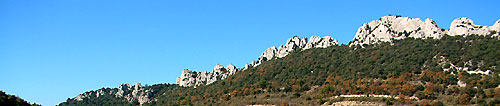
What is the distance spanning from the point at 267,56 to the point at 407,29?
38215 millimetres

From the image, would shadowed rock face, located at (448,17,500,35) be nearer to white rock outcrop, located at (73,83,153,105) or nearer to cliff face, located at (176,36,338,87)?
cliff face, located at (176,36,338,87)

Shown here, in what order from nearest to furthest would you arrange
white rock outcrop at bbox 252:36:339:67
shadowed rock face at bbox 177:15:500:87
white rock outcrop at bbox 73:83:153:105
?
shadowed rock face at bbox 177:15:500:87
white rock outcrop at bbox 252:36:339:67
white rock outcrop at bbox 73:83:153:105

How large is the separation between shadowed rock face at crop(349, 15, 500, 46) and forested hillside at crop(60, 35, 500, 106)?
2.17m

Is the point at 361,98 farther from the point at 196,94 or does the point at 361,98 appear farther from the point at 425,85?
the point at 196,94

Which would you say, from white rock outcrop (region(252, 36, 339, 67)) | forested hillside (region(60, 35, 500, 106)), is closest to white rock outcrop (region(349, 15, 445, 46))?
forested hillside (region(60, 35, 500, 106))

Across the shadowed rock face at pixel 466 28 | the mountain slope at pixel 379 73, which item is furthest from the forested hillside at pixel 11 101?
the shadowed rock face at pixel 466 28

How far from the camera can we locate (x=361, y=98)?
275 ft

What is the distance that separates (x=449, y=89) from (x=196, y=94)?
64.6m

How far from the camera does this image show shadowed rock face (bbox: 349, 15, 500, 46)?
104m

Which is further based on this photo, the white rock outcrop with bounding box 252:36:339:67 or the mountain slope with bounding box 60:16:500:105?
the white rock outcrop with bounding box 252:36:339:67

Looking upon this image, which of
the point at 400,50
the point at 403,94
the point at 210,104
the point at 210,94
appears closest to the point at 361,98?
the point at 403,94

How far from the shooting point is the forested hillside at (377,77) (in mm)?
80312

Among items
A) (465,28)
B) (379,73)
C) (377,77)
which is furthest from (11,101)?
(465,28)

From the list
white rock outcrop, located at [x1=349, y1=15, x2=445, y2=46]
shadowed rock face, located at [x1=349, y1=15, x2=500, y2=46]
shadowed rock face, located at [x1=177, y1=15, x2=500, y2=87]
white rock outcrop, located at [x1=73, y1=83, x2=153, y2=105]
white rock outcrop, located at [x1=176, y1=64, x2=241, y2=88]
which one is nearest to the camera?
shadowed rock face, located at [x1=349, y1=15, x2=500, y2=46]
